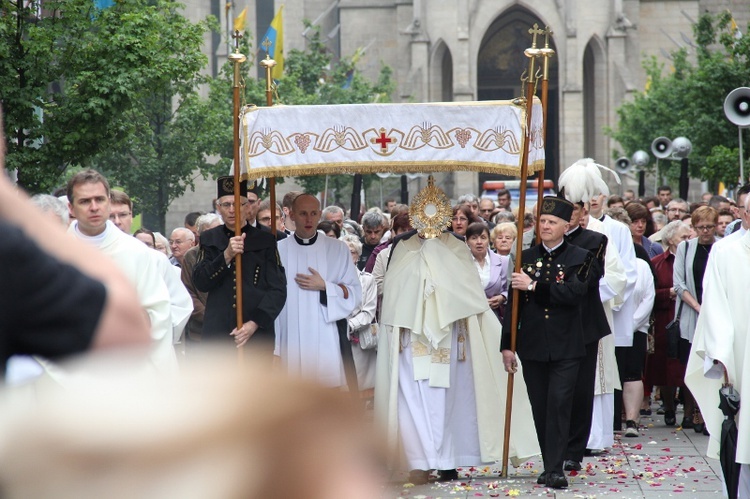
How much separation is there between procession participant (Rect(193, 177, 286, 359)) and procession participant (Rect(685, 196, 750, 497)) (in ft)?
9.71

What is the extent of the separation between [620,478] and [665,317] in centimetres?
330

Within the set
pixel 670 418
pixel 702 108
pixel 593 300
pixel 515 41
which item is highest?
pixel 515 41

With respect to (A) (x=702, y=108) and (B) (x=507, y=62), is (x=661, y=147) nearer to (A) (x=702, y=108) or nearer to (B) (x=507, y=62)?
(A) (x=702, y=108)

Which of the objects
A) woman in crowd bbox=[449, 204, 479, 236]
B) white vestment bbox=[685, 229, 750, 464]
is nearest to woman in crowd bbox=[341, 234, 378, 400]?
woman in crowd bbox=[449, 204, 479, 236]

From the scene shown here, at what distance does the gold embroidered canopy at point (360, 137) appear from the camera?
8539mm

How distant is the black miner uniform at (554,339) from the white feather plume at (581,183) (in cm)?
144

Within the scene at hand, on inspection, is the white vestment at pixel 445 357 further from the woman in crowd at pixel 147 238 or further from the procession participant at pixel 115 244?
the procession participant at pixel 115 244

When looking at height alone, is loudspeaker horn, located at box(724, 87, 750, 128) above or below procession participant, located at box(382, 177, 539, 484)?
above

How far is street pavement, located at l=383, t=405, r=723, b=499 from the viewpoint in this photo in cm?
834

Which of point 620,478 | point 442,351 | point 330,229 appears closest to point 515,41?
point 330,229

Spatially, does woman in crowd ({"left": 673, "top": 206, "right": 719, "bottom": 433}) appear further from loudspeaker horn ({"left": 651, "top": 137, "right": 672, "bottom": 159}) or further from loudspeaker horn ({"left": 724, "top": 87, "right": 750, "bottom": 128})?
loudspeaker horn ({"left": 651, "top": 137, "right": 672, "bottom": 159})

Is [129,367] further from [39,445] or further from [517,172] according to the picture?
[517,172]

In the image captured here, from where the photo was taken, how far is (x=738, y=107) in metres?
17.1

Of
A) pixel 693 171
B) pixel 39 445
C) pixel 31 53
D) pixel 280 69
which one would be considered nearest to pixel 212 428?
pixel 39 445
